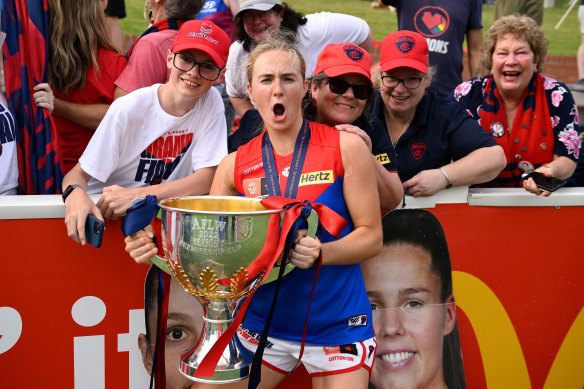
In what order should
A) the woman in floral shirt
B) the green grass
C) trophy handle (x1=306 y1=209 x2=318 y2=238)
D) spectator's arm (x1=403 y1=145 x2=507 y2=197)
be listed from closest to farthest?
1. trophy handle (x1=306 y1=209 x2=318 y2=238)
2. spectator's arm (x1=403 y1=145 x2=507 y2=197)
3. the woman in floral shirt
4. the green grass

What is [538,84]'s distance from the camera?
3725 millimetres

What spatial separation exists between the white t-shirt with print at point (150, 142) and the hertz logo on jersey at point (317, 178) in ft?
1.97

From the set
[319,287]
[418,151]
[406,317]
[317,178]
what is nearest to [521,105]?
[418,151]

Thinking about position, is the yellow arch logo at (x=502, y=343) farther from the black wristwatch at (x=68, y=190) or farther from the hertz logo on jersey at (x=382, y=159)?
the black wristwatch at (x=68, y=190)

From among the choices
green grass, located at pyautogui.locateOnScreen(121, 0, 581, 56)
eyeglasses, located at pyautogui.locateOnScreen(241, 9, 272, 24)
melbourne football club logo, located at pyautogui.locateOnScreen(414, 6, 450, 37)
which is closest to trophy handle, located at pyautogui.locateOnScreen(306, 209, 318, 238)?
eyeglasses, located at pyautogui.locateOnScreen(241, 9, 272, 24)

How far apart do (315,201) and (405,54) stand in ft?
3.54

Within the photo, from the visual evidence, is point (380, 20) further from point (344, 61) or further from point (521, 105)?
point (344, 61)

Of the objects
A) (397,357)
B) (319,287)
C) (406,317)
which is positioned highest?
(319,287)

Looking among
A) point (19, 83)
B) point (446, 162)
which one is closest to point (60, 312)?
point (19, 83)

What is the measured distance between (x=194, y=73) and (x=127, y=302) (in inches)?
38.8

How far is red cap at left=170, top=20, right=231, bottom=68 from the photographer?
2.81 meters

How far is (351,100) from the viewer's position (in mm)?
2850

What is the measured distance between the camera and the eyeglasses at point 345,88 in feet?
9.27

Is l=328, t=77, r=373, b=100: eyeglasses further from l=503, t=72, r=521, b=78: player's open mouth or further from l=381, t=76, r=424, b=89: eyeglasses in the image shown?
l=503, t=72, r=521, b=78: player's open mouth
